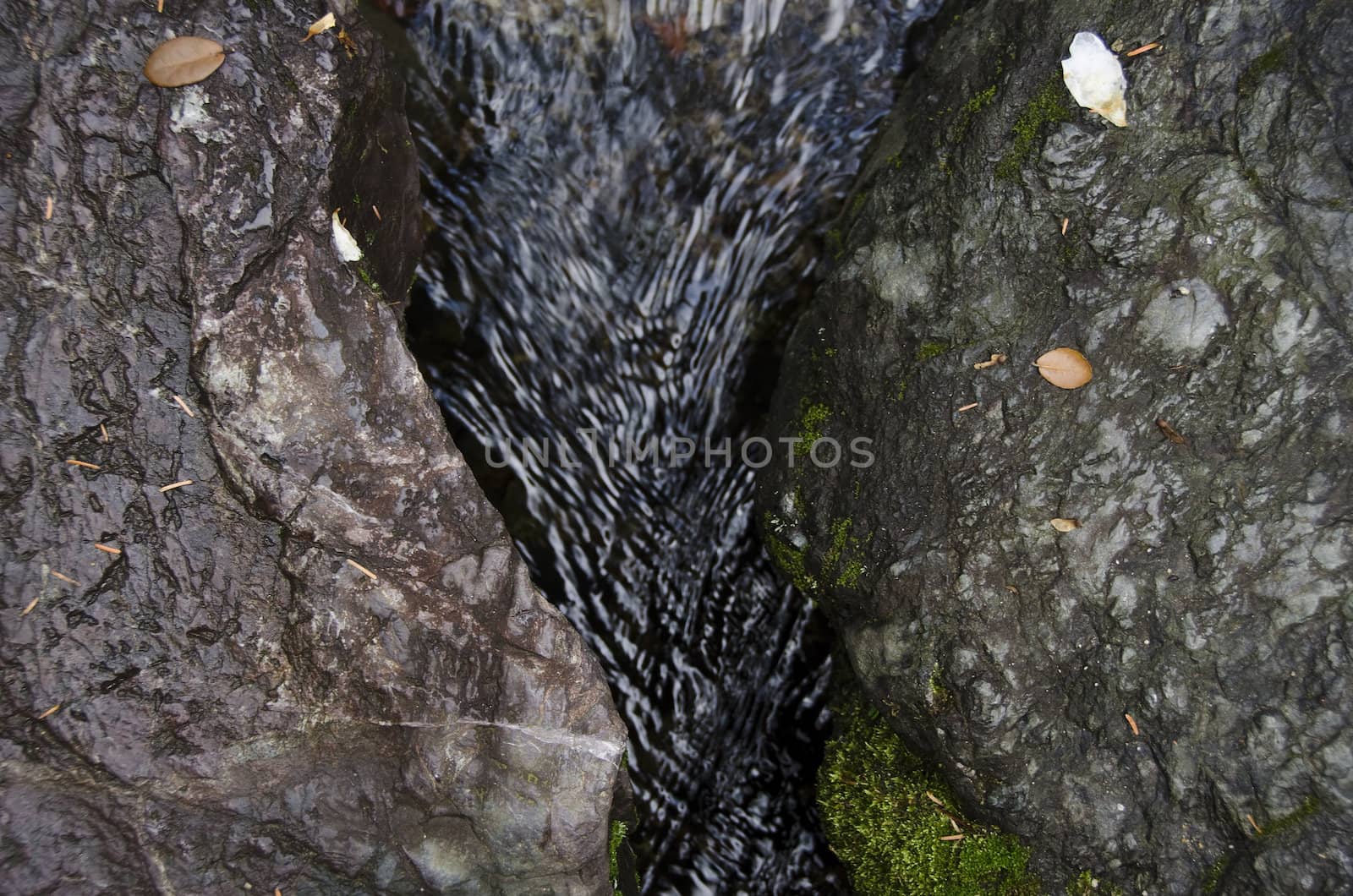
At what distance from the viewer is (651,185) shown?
4043mm

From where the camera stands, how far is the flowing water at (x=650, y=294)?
151 inches

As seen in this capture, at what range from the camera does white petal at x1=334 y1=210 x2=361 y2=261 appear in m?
2.74

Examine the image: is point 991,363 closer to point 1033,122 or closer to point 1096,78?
point 1033,122

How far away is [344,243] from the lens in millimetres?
2768

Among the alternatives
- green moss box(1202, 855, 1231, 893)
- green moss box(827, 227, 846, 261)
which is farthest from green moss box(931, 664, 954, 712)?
green moss box(827, 227, 846, 261)

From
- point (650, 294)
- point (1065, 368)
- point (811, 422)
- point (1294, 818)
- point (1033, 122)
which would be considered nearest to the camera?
point (1294, 818)

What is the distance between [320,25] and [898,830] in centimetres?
355

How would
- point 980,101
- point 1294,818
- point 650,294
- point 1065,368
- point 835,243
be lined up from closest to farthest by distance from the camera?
point 1294,818 < point 1065,368 < point 980,101 < point 835,243 < point 650,294

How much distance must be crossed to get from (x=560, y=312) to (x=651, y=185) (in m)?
0.78

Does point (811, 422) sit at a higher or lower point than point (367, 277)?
higher

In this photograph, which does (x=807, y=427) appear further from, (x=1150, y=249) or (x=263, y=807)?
(x=263, y=807)

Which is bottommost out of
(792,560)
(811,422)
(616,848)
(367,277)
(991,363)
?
(616,848)

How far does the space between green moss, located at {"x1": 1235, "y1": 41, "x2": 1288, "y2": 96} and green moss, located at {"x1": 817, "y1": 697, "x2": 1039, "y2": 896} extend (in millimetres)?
2550

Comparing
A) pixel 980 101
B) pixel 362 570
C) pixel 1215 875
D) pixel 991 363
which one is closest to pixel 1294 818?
pixel 1215 875
